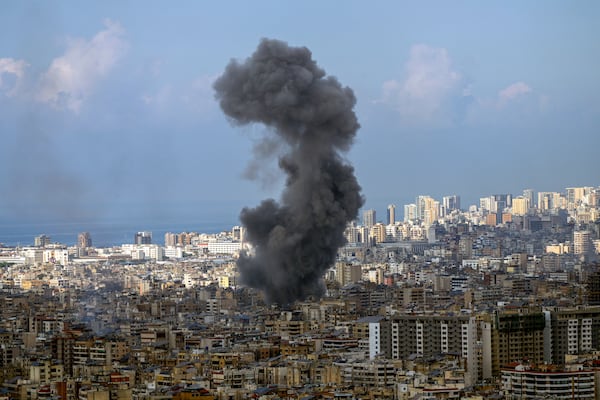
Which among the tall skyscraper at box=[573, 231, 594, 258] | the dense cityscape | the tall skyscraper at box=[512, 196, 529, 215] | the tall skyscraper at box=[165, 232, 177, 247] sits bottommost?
the dense cityscape

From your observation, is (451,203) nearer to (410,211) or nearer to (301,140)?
(410,211)

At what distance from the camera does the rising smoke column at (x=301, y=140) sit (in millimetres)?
33031

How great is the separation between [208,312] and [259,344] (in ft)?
34.0

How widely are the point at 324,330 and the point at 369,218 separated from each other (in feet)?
148

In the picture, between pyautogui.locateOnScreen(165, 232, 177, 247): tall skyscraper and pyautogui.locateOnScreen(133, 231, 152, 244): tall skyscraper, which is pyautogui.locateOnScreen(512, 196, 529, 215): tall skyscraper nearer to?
pyautogui.locateOnScreen(165, 232, 177, 247): tall skyscraper

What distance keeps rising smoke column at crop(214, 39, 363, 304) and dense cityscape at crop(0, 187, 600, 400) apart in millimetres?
1451

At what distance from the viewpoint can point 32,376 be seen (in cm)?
2353

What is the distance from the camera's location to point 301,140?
110ft

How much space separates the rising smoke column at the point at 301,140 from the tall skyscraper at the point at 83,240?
116ft

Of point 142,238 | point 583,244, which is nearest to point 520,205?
point 583,244

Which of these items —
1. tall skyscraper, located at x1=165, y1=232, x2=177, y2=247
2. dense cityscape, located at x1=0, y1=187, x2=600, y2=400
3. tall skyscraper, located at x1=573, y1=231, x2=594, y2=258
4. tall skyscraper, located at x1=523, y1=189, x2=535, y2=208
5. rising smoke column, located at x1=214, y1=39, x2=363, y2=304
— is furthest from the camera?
tall skyscraper, located at x1=165, y1=232, x2=177, y2=247

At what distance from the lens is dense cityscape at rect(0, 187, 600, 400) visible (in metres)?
21.8

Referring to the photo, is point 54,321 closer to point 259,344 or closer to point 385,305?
point 259,344

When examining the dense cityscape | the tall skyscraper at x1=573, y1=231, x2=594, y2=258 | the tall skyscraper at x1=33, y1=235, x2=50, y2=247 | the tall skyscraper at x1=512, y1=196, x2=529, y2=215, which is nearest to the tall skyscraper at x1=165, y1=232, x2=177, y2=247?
the tall skyscraper at x1=33, y1=235, x2=50, y2=247
